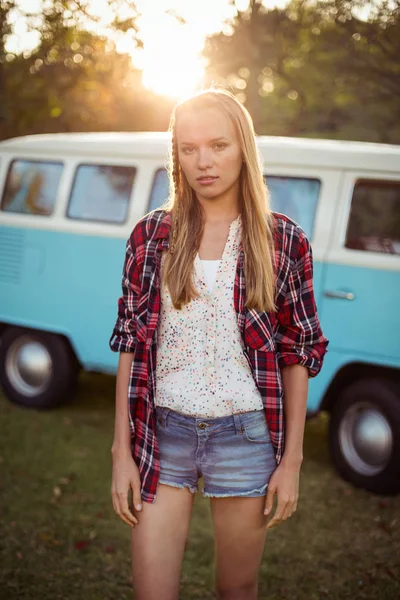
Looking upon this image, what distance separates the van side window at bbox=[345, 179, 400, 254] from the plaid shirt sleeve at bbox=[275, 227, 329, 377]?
308 centimetres

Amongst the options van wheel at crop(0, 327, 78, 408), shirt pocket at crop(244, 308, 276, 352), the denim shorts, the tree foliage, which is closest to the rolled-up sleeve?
the denim shorts

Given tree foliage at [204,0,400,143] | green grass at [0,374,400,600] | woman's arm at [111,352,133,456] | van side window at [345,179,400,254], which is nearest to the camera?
woman's arm at [111,352,133,456]

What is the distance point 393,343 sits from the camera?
4938 millimetres

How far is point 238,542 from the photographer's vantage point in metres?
2.22

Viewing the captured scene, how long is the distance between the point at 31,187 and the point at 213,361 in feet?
16.6

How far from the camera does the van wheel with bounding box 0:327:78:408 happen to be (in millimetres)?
6559

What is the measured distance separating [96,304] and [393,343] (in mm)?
2553

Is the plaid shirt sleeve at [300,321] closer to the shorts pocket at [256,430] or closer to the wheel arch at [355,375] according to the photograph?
the shorts pocket at [256,430]

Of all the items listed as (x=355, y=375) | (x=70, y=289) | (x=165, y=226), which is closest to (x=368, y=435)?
(x=355, y=375)

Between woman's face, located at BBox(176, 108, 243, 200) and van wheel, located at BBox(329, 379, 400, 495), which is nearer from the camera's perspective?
woman's face, located at BBox(176, 108, 243, 200)

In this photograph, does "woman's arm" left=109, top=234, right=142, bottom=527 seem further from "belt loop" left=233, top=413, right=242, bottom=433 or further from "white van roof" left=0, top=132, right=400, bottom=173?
"white van roof" left=0, top=132, right=400, bottom=173

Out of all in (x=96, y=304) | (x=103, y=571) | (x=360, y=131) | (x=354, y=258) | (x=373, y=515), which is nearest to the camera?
(x=103, y=571)

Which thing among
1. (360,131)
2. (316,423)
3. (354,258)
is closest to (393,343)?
(354,258)

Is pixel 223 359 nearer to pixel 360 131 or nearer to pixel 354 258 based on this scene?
pixel 354 258
